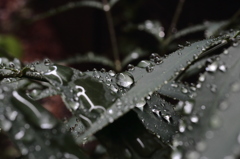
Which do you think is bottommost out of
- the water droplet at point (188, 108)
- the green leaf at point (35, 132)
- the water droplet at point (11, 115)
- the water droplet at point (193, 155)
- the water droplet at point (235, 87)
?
the water droplet at point (193, 155)

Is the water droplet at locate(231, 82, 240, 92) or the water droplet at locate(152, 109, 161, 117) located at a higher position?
the water droplet at locate(152, 109, 161, 117)

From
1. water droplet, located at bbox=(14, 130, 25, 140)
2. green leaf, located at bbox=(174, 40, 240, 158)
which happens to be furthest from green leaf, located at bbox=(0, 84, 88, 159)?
green leaf, located at bbox=(174, 40, 240, 158)

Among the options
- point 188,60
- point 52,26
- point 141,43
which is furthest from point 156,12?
point 188,60

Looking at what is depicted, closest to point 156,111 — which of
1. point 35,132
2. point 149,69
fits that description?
point 149,69

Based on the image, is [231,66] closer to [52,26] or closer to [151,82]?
[151,82]

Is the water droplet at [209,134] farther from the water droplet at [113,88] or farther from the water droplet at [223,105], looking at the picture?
the water droplet at [113,88]

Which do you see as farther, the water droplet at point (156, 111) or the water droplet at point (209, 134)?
the water droplet at point (156, 111)

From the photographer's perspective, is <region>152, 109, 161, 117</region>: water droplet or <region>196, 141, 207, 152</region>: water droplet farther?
<region>152, 109, 161, 117</region>: water droplet

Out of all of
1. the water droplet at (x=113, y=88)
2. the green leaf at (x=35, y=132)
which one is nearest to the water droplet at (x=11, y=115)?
the green leaf at (x=35, y=132)

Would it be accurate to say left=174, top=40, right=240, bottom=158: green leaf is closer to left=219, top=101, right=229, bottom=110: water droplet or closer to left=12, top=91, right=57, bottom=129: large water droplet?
left=219, top=101, right=229, bottom=110: water droplet
